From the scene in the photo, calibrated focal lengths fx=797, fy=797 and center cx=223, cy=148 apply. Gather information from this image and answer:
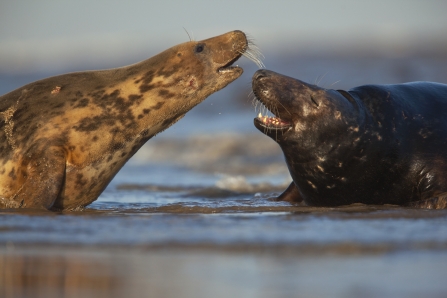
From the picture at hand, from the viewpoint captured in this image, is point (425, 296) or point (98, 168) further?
point (98, 168)

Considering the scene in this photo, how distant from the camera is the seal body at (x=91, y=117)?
6496mm

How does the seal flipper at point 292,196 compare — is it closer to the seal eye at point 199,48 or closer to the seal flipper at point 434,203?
the seal flipper at point 434,203

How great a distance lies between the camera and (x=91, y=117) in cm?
682

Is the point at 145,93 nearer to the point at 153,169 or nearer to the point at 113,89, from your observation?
the point at 113,89

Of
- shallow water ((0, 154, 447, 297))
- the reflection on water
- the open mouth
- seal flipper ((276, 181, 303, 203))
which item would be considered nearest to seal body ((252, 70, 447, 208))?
the open mouth

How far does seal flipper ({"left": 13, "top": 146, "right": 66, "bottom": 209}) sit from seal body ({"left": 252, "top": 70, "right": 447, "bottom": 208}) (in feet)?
5.52

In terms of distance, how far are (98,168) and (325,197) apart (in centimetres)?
196

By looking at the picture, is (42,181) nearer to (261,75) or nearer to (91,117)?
(91,117)

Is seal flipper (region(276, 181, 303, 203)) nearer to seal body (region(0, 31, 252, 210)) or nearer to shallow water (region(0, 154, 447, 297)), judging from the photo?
shallow water (region(0, 154, 447, 297))

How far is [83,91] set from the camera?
274 inches

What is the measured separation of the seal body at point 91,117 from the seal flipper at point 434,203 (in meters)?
2.04

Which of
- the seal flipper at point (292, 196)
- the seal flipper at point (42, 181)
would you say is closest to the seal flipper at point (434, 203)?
the seal flipper at point (292, 196)

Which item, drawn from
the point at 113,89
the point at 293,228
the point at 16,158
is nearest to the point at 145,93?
the point at 113,89

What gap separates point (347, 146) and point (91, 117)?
2191 millimetres
